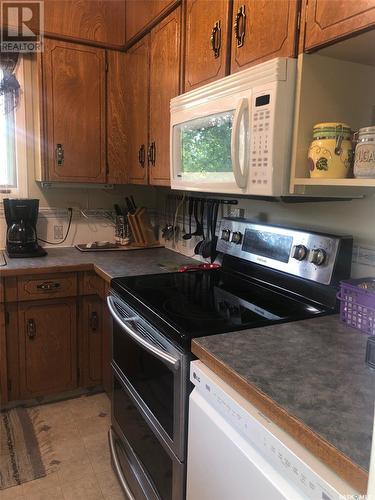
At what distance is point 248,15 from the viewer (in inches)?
54.2

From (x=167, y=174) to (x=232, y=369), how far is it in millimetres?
1299

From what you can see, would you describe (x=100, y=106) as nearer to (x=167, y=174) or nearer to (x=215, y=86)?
(x=167, y=174)

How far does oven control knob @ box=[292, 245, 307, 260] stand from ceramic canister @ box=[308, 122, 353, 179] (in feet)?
1.17

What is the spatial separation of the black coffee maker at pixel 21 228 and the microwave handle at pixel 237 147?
1458 mm

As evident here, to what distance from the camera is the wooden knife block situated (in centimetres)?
273

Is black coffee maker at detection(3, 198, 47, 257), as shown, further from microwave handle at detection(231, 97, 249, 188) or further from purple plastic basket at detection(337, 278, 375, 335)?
purple plastic basket at detection(337, 278, 375, 335)

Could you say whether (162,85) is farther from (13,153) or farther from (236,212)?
(13,153)

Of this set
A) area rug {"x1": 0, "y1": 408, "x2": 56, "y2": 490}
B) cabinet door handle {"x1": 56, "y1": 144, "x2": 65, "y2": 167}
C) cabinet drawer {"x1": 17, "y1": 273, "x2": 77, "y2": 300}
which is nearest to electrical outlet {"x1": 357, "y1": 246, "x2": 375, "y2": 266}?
cabinet drawer {"x1": 17, "y1": 273, "x2": 77, "y2": 300}

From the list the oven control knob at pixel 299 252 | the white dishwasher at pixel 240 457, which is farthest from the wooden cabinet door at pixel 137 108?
the white dishwasher at pixel 240 457

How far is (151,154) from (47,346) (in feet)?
3.91

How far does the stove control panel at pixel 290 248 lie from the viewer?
138cm

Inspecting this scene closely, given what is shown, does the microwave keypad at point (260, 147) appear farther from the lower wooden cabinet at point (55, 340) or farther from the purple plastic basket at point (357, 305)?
the lower wooden cabinet at point (55, 340)

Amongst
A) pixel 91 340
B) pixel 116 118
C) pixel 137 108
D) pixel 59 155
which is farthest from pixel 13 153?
pixel 91 340

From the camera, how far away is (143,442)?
1508 millimetres
